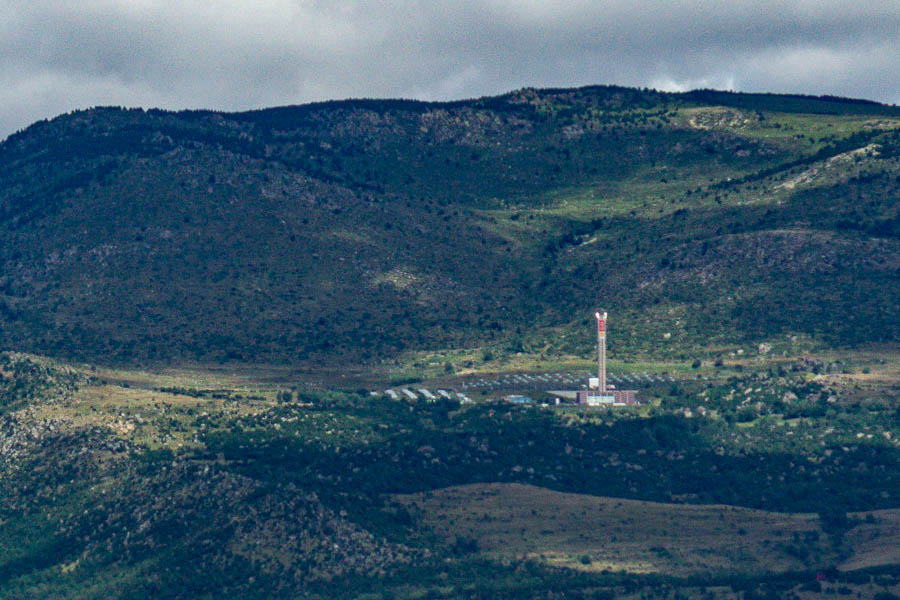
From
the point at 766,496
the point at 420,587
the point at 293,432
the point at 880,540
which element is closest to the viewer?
the point at 420,587

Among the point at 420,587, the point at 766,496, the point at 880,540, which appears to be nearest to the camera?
the point at 420,587

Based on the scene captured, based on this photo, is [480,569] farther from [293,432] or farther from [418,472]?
[293,432]

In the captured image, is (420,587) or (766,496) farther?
(766,496)

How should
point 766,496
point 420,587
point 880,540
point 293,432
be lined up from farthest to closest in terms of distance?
→ point 293,432, point 766,496, point 880,540, point 420,587

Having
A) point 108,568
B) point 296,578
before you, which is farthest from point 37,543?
point 296,578

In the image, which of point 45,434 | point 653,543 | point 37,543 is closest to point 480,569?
point 653,543

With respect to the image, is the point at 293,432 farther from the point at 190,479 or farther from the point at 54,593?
the point at 54,593
